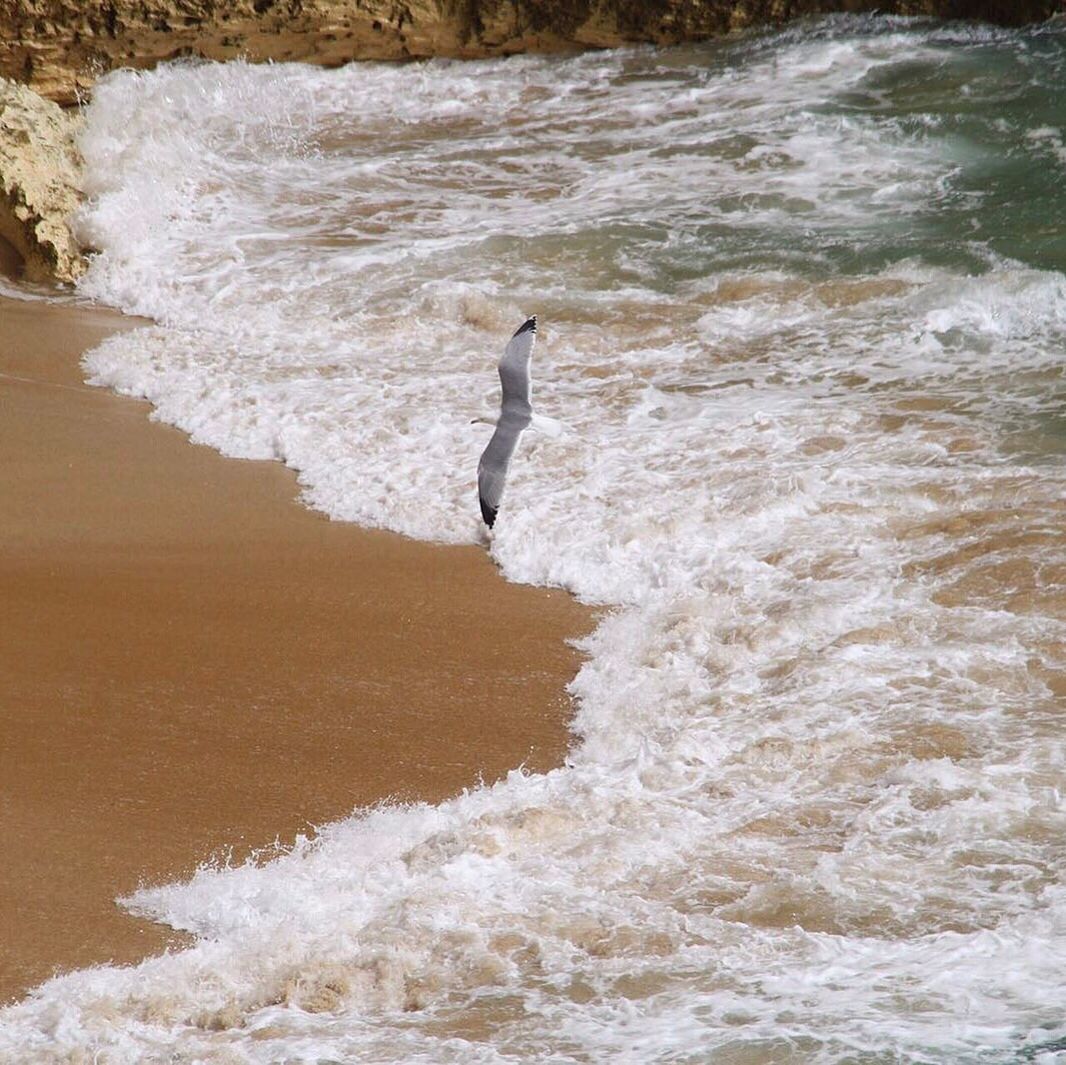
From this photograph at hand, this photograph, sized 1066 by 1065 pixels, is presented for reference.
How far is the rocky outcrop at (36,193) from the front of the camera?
35.4ft

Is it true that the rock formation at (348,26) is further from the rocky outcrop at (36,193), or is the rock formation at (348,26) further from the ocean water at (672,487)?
the rocky outcrop at (36,193)

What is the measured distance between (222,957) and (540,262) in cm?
690

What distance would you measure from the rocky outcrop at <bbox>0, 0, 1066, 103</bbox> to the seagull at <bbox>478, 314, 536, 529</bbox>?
9466 millimetres

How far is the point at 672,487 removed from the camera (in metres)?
7.27

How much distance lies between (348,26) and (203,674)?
35.1 feet

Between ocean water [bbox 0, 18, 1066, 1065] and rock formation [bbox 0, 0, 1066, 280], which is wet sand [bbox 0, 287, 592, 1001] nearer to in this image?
ocean water [bbox 0, 18, 1066, 1065]

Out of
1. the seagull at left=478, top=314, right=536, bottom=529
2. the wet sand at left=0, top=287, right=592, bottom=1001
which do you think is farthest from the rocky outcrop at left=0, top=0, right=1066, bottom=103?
the seagull at left=478, top=314, right=536, bottom=529

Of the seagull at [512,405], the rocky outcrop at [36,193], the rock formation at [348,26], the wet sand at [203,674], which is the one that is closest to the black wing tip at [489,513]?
the seagull at [512,405]

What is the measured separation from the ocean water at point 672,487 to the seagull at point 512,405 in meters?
0.79

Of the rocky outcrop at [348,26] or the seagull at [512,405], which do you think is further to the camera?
the rocky outcrop at [348,26]

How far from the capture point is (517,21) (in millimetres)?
15148

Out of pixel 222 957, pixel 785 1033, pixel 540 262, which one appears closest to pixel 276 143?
pixel 540 262

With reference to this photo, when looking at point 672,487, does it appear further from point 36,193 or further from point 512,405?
point 36,193

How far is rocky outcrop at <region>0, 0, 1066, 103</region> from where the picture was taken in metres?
14.0
